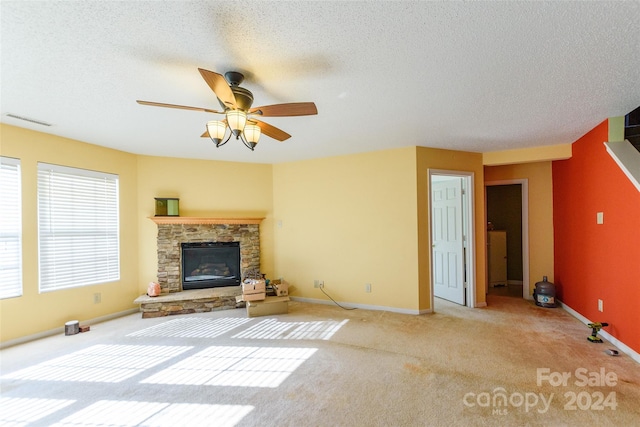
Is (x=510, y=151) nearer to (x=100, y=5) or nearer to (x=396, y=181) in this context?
(x=396, y=181)

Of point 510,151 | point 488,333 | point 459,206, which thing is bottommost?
point 488,333

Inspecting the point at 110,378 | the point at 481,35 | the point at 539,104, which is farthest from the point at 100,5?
the point at 539,104

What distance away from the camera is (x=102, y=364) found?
8.75 feet

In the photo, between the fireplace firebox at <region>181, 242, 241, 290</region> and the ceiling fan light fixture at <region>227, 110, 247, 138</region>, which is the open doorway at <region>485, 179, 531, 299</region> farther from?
the ceiling fan light fixture at <region>227, 110, 247, 138</region>

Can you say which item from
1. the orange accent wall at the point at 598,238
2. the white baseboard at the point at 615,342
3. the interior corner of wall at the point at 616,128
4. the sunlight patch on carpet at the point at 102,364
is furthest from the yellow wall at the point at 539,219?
the sunlight patch on carpet at the point at 102,364

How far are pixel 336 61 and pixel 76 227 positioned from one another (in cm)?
400

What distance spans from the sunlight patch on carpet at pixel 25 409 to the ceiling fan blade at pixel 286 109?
2.58 metres

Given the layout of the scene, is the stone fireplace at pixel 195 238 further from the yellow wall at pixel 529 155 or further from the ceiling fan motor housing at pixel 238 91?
the yellow wall at pixel 529 155

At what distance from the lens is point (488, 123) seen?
3107 mm

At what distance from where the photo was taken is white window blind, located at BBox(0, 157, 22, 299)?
3.08 metres

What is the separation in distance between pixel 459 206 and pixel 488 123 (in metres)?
1.68

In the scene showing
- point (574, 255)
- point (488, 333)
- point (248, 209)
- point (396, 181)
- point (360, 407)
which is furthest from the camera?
point (248, 209)

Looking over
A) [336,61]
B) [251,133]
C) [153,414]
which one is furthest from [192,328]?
[336,61]

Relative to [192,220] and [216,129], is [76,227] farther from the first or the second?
[216,129]
